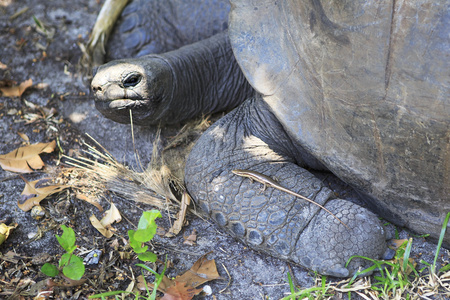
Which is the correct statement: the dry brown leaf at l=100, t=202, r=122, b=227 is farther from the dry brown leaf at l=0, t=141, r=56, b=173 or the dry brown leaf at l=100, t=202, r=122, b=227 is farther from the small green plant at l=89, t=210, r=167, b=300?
the dry brown leaf at l=0, t=141, r=56, b=173

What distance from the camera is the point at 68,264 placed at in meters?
2.18

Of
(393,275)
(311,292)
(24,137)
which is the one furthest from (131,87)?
(393,275)

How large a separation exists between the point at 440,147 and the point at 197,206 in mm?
1354

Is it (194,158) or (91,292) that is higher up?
(194,158)

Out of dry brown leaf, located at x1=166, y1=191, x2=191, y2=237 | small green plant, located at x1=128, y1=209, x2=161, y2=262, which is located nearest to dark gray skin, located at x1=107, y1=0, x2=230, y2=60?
dry brown leaf, located at x1=166, y1=191, x2=191, y2=237

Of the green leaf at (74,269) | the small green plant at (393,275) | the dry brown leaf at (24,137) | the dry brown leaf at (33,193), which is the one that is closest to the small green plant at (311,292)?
the small green plant at (393,275)

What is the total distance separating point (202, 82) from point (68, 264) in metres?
1.61

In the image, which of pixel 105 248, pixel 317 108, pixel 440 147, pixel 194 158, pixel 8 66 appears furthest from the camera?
pixel 8 66

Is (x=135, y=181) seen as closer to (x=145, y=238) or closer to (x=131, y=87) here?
(x=131, y=87)

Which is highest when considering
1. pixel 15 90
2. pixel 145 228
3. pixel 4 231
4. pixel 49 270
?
pixel 145 228

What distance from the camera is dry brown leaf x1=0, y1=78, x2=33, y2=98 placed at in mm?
3473

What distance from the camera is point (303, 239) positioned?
228cm

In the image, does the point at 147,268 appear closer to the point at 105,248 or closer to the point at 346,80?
the point at 105,248

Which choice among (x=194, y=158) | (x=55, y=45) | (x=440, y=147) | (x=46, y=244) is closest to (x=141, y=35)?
(x=55, y=45)
